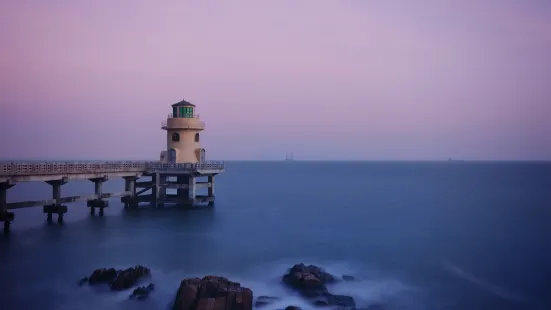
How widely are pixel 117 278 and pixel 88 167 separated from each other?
49.2 feet

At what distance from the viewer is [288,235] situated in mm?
32688

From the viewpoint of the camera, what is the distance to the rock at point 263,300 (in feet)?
55.8

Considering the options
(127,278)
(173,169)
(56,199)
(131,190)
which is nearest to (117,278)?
(127,278)

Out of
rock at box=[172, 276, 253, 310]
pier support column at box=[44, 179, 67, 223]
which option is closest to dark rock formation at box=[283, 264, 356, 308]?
rock at box=[172, 276, 253, 310]

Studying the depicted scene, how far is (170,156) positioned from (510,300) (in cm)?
2791

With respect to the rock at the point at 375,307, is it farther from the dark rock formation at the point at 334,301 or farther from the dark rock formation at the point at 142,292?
the dark rock formation at the point at 142,292

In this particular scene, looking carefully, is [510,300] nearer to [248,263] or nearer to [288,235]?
[248,263]

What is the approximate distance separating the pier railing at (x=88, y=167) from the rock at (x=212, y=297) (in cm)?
1546

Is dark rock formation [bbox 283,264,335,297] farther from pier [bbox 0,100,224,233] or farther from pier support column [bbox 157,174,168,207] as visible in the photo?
pier support column [bbox 157,174,168,207]

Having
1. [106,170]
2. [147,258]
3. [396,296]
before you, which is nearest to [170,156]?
[106,170]

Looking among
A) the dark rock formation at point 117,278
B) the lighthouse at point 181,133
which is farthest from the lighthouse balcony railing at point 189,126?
the dark rock formation at point 117,278

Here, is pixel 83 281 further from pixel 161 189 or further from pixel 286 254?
pixel 161 189

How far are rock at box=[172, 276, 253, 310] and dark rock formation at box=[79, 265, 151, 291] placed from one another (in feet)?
11.4

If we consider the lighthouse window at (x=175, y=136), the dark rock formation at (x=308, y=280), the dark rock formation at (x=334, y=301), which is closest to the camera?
the dark rock formation at (x=334, y=301)
